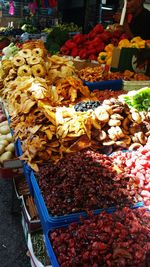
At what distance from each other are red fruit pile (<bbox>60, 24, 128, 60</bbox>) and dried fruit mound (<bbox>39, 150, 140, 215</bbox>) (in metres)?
3.14

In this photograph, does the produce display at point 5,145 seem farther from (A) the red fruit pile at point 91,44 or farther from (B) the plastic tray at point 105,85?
(A) the red fruit pile at point 91,44

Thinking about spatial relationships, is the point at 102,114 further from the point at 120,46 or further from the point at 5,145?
the point at 120,46

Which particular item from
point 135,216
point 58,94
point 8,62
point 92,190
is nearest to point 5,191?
point 58,94

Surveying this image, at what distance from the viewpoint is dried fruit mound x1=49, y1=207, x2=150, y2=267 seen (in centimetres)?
151

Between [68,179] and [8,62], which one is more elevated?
[8,62]

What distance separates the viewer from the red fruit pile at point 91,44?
5.17 m

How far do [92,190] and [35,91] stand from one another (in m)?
1.46

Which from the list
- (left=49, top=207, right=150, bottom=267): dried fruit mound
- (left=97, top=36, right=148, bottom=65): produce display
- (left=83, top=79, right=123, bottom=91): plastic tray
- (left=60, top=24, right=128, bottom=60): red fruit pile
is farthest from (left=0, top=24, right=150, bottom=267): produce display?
(left=60, top=24, right=128, bottom=60): red fruit pile

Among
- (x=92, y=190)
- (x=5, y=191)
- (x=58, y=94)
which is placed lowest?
→ (x=5, y=191)

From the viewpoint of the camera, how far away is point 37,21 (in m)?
11.2

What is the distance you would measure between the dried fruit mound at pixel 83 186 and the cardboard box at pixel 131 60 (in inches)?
95.5

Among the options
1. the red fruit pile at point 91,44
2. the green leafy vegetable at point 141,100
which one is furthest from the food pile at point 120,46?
the green leafy vegetable at point 141,100

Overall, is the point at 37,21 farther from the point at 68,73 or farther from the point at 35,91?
the point at 35,91

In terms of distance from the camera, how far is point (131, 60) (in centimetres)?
441
